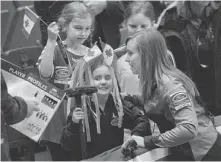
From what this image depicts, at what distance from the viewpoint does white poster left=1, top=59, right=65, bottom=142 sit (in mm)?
2643

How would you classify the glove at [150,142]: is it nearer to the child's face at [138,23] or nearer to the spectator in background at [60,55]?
the spectator in background at [60,55]

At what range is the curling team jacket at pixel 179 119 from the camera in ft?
Answer: 8.13

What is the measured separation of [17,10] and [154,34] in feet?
3.38

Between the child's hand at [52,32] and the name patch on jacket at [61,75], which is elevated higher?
the child's hand at [52,32]

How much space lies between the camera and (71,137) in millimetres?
2721

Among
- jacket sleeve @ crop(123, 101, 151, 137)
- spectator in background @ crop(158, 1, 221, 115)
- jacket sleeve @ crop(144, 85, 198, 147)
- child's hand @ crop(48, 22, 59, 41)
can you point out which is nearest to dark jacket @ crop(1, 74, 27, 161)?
child's hand @ crop(48, 22, 59, 41)

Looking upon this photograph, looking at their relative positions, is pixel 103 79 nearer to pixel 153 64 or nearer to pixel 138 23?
pixel 153 64

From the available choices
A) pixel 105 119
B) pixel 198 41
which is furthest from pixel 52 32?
pixel 198 41

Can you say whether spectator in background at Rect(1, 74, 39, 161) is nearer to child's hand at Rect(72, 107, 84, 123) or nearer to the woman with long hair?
child's hand at Rect(72, 107, 84, 123)

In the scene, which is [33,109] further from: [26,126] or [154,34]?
[154,34]

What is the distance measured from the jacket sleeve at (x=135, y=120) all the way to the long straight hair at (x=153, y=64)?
0.23 meters

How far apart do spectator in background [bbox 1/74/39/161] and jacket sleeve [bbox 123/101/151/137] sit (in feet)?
1.92

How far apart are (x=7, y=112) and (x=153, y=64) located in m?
0.86

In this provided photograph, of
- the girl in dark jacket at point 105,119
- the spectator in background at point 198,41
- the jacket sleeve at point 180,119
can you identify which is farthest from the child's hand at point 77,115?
the spectator in background at point 198,41
